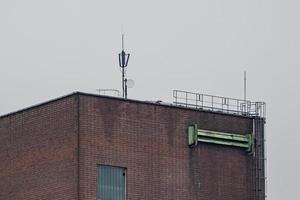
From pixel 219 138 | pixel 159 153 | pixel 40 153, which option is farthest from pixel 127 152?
pixel 219 138

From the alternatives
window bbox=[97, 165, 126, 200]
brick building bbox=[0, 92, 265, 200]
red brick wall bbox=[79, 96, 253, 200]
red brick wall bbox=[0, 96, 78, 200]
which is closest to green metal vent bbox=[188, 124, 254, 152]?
brick building bbox=[0, 92, 265, 200]

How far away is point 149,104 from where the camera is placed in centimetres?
9638

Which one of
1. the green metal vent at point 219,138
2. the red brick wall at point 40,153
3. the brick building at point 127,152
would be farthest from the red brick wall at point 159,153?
the red brick wall at point 40,153

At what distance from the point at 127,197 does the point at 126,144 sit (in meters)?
3.16

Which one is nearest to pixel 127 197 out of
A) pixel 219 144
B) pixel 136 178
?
pixel 136 178

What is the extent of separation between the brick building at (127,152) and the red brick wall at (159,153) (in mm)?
58

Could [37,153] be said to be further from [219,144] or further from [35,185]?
[219,144]

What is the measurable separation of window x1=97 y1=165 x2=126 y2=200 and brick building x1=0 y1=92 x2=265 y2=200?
58 mm

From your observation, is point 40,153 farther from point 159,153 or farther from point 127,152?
point 159,153

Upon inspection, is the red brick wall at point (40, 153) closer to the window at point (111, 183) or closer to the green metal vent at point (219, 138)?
the window at point (111, 183)

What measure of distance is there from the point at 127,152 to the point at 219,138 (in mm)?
6680

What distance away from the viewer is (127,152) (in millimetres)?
94812

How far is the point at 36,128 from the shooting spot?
316ft

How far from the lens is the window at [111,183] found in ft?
307
